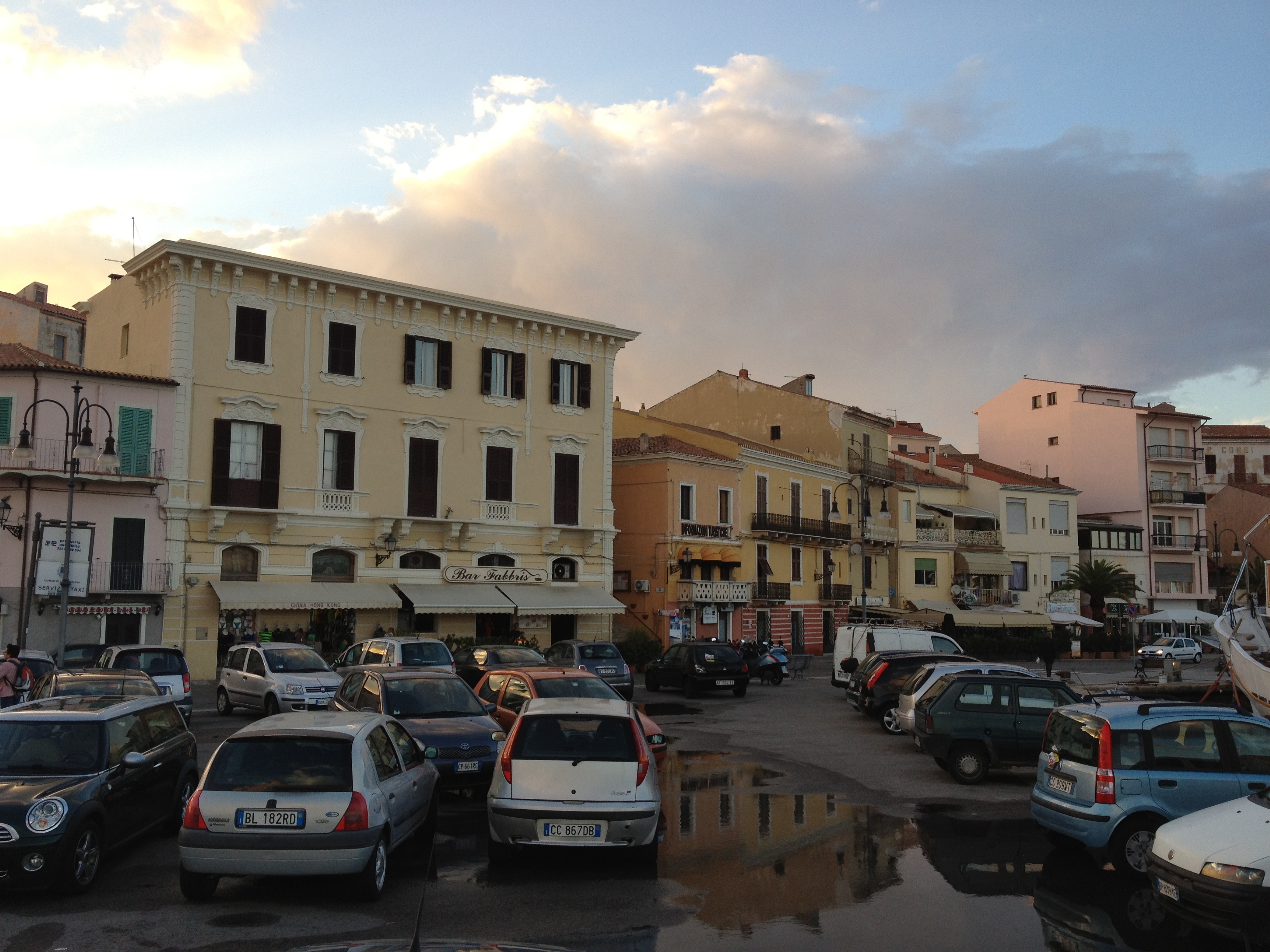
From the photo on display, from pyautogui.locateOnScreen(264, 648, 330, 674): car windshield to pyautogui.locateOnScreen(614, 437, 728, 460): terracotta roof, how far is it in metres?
24.9

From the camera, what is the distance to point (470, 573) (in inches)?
1495

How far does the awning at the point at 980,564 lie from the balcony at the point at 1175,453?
15.1 meters

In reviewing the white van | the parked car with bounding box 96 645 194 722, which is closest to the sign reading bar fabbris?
the white van

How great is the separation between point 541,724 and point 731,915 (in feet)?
8.10

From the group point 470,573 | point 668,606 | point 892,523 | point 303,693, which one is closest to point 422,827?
point 303,693

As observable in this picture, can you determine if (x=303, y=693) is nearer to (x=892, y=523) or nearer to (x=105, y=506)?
(x=105, y=506)

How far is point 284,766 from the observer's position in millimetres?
8516

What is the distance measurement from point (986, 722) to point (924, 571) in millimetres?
46864

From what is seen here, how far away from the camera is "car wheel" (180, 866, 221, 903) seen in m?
8.48

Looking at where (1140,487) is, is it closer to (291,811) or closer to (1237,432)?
(1237,432)

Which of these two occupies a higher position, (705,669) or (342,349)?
(342,349)

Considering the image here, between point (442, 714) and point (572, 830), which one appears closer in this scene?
point (572, 830)

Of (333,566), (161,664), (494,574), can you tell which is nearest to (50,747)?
(161,664)

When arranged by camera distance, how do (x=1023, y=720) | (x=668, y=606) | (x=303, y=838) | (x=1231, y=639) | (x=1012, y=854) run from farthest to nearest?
(x=668, y=606) < (x=1231, y=639) < (x=1023, y=720) < (x=1012, y=854) < (x=303, y=838)
